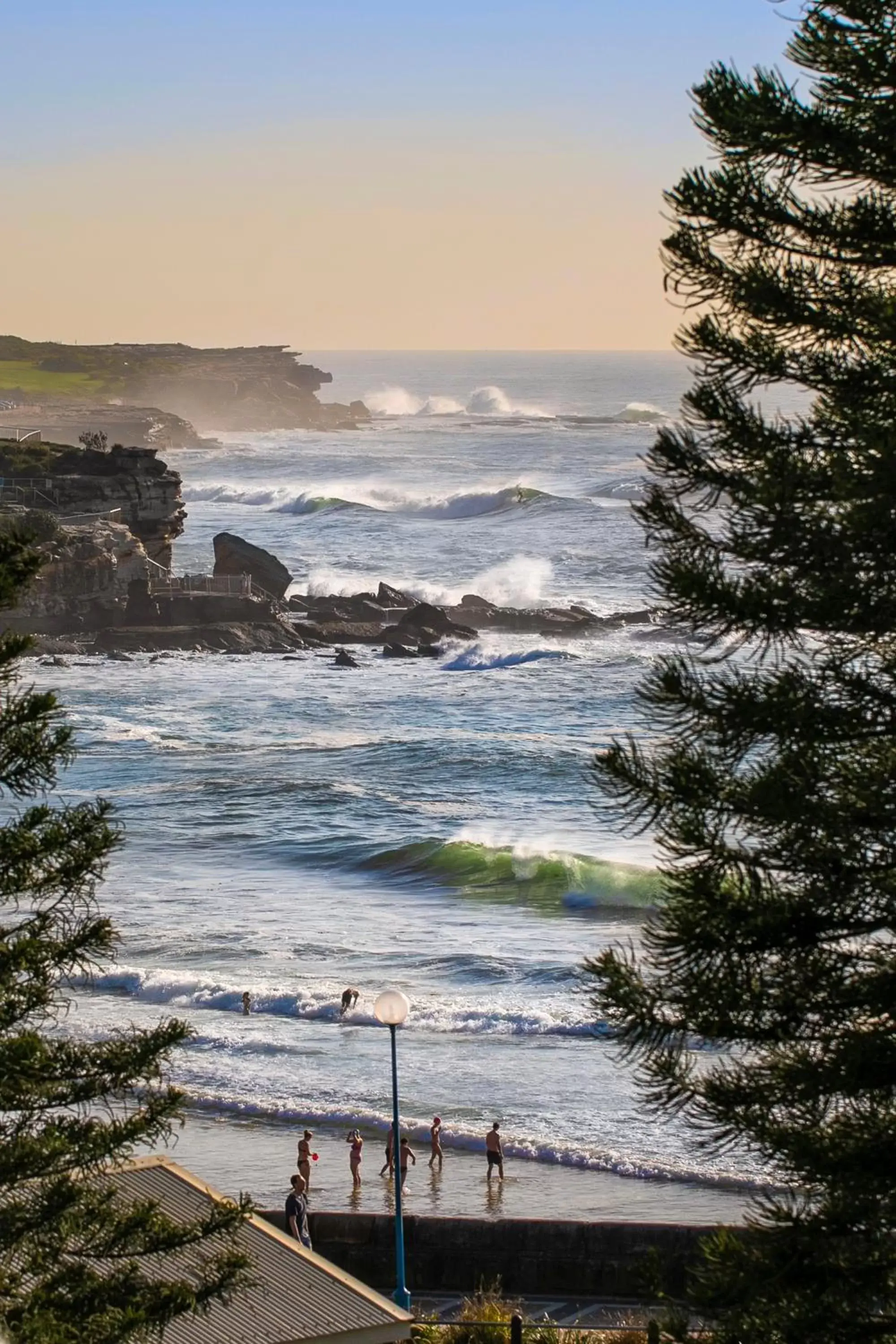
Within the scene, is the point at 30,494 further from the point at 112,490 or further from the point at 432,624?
the point at 432,624

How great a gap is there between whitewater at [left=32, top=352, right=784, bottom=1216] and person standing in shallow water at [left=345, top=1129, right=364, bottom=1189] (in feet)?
1.72

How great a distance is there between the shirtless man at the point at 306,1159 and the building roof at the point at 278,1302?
6.37 metres

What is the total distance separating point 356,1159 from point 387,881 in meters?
15.7

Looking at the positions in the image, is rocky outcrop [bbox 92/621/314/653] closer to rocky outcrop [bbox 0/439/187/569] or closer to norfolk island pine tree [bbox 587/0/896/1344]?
rocky outcrop [bbox 0/439/187/569]

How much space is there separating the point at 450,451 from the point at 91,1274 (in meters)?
139

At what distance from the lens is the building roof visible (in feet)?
37.4

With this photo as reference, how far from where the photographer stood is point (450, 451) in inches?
5851

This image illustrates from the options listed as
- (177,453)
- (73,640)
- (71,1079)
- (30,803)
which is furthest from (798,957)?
(177,453)

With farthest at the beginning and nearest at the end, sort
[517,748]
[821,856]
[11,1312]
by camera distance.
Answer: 1. [517,748]
2. [11,1312]
3. [821,856]

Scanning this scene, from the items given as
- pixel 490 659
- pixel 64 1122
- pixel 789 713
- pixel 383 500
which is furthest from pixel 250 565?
pixel 789 713

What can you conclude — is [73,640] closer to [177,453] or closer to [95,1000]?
[95,1000]

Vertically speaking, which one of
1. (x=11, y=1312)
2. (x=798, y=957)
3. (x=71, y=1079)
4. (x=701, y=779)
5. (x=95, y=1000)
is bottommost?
(x=95, y=1000)

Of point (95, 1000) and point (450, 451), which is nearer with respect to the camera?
point (95, 1000)

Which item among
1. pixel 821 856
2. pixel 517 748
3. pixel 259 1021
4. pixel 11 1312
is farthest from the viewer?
pixel 517 748
